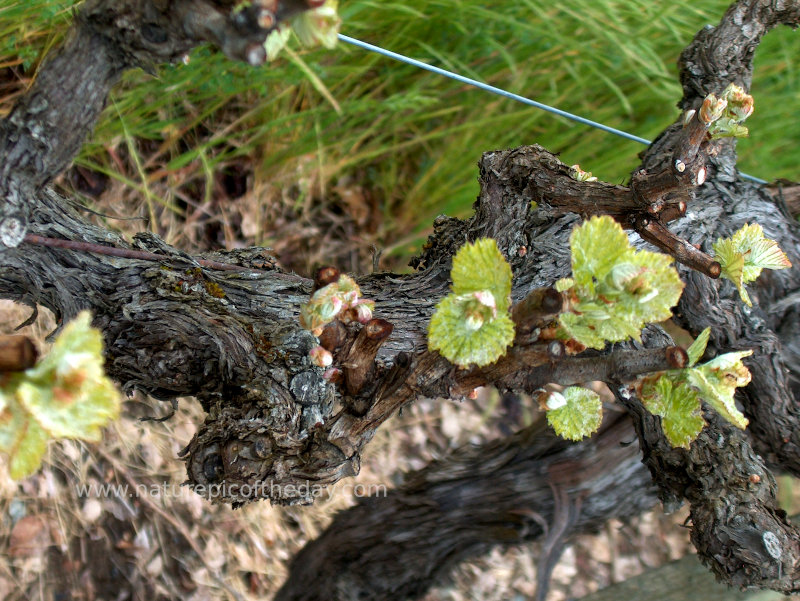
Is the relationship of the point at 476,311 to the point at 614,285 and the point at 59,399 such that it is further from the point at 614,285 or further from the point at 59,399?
the point at 59,399

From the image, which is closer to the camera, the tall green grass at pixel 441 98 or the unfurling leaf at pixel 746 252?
the unfurling leaf at pixel 746 252

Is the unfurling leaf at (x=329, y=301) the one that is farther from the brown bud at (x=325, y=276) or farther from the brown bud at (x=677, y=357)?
the brown bud at (x=677, y=357)

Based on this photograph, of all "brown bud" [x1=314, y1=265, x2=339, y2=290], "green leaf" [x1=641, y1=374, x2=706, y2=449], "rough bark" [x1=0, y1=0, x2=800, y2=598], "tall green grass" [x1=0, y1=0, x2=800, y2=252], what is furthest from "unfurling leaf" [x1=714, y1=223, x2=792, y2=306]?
"tall green grass" [x1=0, y1=0, x2=800, y2=252]

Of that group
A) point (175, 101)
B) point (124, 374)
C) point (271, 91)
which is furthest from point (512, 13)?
point (124, 374)

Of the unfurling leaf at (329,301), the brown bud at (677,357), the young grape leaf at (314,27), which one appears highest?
the young grape leaf at (314,27)

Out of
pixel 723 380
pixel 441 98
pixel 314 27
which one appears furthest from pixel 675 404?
pixel 441 98

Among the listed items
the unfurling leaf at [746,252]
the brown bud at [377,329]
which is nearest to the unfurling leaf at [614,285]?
the brown bud at [377,329]
